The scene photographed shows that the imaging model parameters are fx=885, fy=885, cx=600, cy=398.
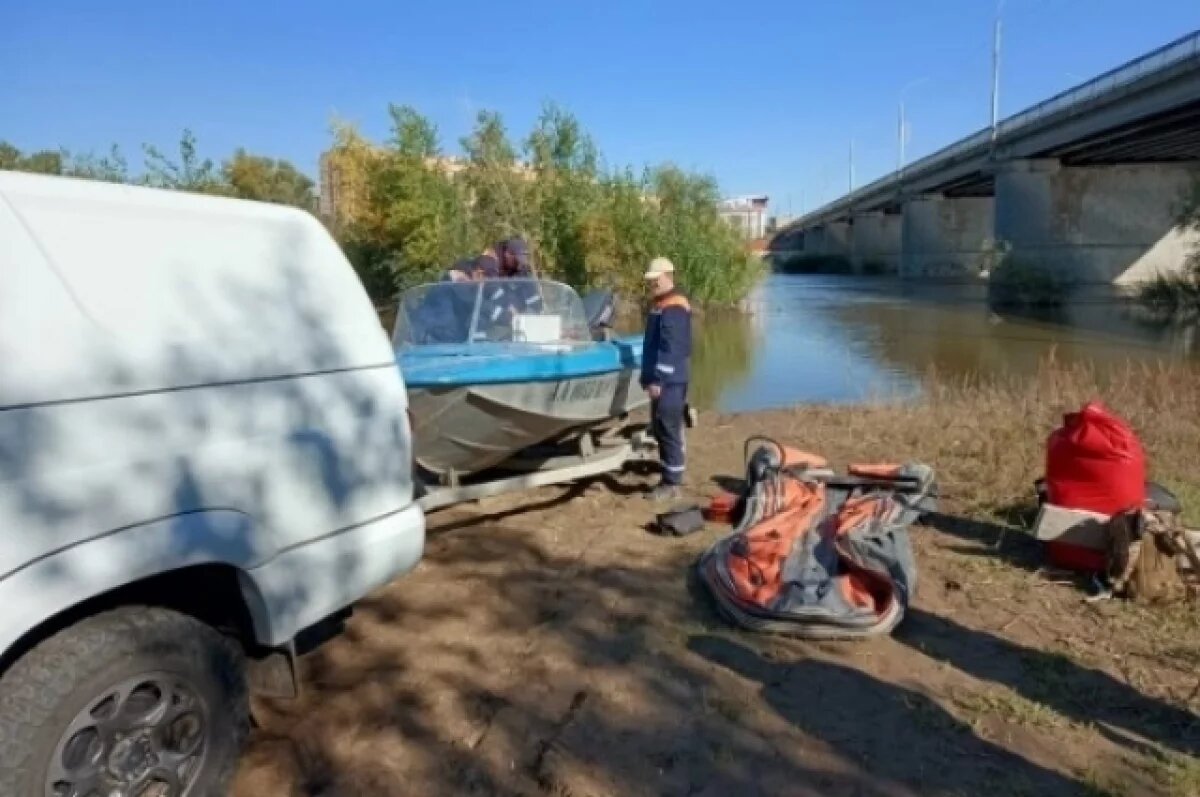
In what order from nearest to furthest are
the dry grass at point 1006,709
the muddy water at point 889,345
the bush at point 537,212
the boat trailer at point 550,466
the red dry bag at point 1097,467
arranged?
the dry grass at point 1006,709
the red dry bag at point 1097,467
the boat trailer at point 550,466
the muddy water at point 889,345
the bush at point 537,212

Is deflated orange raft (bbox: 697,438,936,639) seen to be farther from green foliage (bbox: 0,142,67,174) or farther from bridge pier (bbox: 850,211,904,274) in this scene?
bridge pier (bbox: 850,211,904,274)

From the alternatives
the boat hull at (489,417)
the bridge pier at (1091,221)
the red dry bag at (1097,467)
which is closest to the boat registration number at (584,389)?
the boat hull at (489,417)

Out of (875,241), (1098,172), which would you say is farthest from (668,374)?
(875,241)

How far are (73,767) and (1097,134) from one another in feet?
137

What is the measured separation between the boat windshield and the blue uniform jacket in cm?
65

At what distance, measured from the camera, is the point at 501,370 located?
5809 mm

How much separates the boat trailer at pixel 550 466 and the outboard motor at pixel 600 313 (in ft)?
2.74

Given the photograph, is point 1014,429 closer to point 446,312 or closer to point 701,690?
point 446,312

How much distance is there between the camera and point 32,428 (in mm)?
2227

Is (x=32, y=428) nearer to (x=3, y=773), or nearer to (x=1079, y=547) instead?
(x=3, y=773)

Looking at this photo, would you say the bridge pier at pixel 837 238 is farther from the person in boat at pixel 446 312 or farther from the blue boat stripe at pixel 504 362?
the person in boat at pixel 446 312

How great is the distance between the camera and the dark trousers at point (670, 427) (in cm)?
667

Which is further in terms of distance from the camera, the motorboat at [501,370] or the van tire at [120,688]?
the motorboat at [501,370]

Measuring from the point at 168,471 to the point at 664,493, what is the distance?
4675mm
